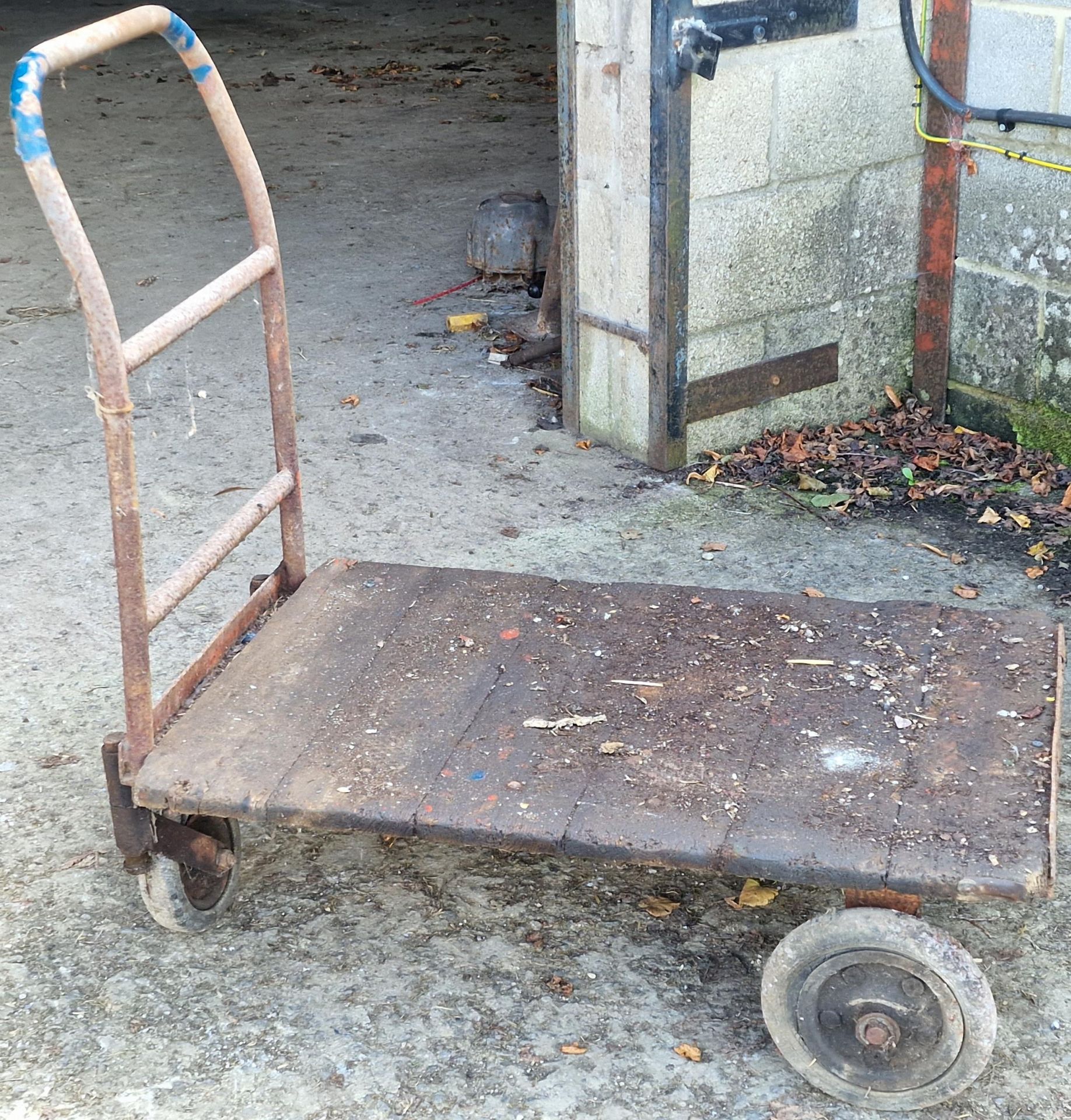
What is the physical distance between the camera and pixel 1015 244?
4980 millimetres

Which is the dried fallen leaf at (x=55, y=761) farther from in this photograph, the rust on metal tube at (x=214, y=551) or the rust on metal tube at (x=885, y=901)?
the rust on metal tube at (x=885, y=901)

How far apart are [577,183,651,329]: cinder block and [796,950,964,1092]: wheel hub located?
2.76 m

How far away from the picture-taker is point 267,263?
10.2ft

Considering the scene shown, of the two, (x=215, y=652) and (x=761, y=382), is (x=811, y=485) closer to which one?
(x=761, y=382)

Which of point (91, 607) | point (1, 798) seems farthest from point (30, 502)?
point (1, 798)

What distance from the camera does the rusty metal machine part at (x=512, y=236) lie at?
6.76 metres

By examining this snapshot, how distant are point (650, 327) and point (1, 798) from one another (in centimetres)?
249

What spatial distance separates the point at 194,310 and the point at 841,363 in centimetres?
306

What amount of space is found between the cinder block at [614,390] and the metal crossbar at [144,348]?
186 centimetres

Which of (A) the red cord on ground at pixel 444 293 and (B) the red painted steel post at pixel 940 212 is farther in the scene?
(A) the red cord on ground at pixel 444 293

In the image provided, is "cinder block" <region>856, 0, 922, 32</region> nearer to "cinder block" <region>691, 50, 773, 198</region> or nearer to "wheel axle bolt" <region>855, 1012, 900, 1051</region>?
"cinder block" <region>691, 50, 773, 198</region>

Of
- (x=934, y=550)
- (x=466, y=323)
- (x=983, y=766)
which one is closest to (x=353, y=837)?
(x=983, y=766)

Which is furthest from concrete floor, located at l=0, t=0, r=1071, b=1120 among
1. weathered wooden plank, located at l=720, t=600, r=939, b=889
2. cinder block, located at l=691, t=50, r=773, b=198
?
cinder block, located at l=691, t=50, r=773, b=198

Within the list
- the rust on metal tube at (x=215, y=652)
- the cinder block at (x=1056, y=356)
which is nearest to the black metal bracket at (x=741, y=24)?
the cinder block at (x=1056, y=356)
